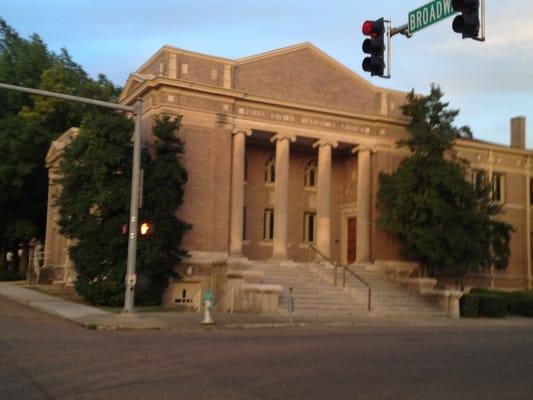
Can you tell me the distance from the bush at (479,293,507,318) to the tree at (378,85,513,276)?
1808mm

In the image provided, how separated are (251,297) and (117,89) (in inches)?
1300

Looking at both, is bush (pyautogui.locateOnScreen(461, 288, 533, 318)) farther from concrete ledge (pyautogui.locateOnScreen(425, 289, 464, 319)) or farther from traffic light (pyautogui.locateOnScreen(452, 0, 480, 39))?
traffic light (pyautogui.locateOnScreen(452, 0, 480, 39))

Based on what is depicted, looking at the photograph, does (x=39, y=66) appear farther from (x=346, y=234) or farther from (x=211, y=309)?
(x=211, y=309)

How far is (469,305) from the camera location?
95.8 ft

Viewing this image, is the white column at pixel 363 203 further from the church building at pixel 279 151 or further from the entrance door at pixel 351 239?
the entrance door at pixel 351 239

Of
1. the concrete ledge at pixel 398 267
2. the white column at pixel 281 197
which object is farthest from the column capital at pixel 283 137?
the concrete ledge at pixel 398 267

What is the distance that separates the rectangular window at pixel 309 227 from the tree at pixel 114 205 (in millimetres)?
8792

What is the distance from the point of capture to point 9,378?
973 centimetres

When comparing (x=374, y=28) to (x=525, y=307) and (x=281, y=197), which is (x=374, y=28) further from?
(x=525, y=307)

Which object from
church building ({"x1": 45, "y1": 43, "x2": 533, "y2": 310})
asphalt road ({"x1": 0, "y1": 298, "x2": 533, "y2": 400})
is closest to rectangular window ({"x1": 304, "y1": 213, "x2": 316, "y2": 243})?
church building ({"x1": 45, "y1": 43, "x2": 533, "y2": 310})

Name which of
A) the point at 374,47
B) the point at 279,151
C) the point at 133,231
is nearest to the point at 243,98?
the point at 279,151

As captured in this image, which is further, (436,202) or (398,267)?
(398,267)

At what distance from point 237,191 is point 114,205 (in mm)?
5804

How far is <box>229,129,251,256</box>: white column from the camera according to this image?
28672 mm
